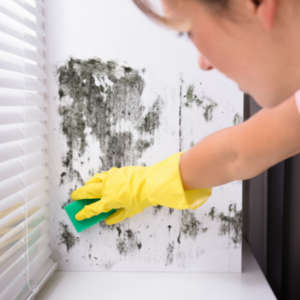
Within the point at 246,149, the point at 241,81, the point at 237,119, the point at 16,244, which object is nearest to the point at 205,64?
the point at 241,81

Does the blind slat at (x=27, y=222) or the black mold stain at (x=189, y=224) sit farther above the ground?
the blind slat at (x=27, y=222)

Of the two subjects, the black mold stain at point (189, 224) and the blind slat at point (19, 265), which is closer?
the blind slat at point (19, 265)

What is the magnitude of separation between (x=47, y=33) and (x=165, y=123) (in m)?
A: 0.48

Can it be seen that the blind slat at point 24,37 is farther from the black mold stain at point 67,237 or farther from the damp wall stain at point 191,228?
the damp wall stain at point 191,228

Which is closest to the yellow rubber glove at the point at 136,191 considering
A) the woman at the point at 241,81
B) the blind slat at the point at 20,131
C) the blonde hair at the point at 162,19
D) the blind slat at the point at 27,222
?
the woman at the point at 241,81

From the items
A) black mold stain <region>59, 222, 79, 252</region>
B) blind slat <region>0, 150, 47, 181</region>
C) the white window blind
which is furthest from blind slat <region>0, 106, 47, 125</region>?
black mold stain <region>59, 222, 79, 252</region>

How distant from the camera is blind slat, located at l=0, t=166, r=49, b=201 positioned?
3.14ft

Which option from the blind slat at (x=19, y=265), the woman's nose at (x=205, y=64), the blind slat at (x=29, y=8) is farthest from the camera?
the blind slat at (x=29, y=8)

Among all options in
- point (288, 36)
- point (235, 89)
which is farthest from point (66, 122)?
point (288, 36)

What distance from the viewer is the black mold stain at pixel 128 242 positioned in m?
1.27

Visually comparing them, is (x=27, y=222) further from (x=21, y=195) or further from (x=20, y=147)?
(x=20, y=147)

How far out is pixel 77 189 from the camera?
1240 millimetres

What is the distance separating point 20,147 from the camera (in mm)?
1060

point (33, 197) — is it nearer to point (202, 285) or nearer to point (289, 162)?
point (202, 285)
